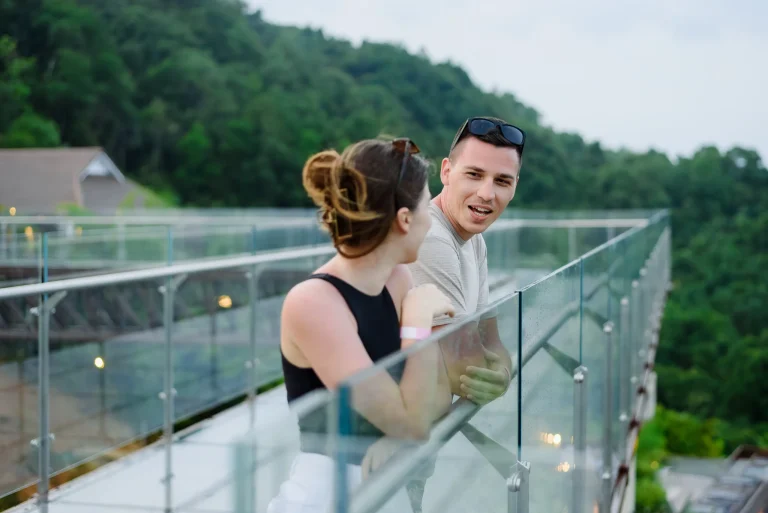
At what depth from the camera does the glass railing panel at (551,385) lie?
2.75 m

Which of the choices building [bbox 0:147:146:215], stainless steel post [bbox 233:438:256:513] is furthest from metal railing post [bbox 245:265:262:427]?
building [bbox 0:147:146:215]

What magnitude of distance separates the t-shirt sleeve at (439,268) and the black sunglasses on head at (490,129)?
42 centimetres

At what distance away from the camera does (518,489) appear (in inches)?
98.0

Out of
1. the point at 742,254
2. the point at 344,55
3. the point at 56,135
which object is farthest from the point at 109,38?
the point at 742,254

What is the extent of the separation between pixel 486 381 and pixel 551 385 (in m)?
1.06

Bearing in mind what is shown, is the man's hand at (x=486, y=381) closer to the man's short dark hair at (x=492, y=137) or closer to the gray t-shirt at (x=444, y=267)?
the gray t-shirt at (x=444, y=267)

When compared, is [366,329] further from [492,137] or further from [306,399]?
[492,137]

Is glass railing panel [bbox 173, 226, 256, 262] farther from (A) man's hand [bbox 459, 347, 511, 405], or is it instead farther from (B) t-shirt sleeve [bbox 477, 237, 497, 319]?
(A) man's hand [bbox 459, 347, 511, 405]

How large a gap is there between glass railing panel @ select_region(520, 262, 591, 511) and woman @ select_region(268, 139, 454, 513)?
41cm

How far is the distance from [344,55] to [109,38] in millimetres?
21696

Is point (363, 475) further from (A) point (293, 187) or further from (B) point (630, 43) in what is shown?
(B) point (630, 43)

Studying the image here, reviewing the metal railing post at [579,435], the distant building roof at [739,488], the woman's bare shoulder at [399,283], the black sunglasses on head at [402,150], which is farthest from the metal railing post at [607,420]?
the distant building roof at [739,488]

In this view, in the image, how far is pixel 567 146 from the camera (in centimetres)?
8325

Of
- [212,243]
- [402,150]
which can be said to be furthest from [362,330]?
[212,243]
